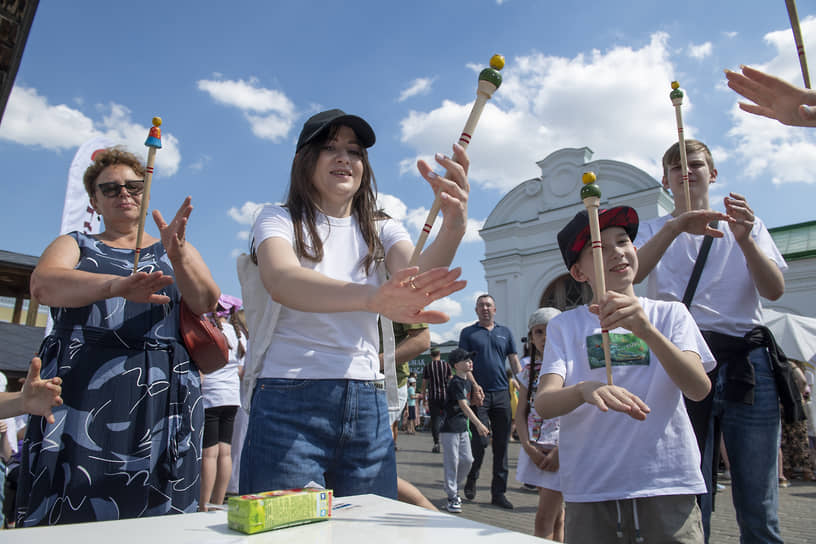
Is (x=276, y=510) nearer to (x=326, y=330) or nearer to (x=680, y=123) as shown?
(x=326, y=330)

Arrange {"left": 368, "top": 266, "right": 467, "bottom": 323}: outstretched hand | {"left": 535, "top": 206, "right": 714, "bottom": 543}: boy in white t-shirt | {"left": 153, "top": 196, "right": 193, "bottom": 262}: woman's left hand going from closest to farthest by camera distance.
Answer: {"left": 368, "top": 266, "right": 467, "bottom": 323}: outstretched hand, {"left": 535, "top": 206, "right": 714, "bottom": 543}: boy in white t-shirt, {"left": 153, "top": 196, "right": 193, "bottom": 262}: woman's left hand

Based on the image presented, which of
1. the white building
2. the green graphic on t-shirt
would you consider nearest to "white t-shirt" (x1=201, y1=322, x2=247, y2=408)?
the green graphic on t-shirt

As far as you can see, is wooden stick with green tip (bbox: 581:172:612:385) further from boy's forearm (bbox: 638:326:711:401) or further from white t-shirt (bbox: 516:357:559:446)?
white t-shirt (bbox: 516:357:559:446)

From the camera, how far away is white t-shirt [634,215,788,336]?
2.62m

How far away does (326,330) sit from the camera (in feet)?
6.20

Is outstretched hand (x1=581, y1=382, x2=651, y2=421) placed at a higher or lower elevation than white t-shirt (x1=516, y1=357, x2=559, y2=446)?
higher

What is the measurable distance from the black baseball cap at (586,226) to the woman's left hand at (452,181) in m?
0.96

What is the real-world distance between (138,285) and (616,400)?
1.71 meters

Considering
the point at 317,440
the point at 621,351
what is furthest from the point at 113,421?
the point at 621,351

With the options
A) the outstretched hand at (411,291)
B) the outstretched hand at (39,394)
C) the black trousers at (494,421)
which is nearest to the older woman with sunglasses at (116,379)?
the outstretched hand at (39,394)

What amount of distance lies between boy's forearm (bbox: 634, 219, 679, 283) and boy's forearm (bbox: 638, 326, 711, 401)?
0.64 meters

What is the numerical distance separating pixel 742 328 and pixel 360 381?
191cm

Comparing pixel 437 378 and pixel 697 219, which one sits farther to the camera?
pixel 437 378

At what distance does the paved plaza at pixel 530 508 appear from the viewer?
4832 mm
